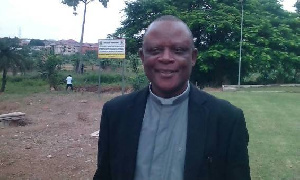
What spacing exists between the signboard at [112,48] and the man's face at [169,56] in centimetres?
1141

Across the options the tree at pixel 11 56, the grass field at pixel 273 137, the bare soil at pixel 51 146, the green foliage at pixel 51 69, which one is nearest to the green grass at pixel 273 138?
the grass field at pixel 273 137

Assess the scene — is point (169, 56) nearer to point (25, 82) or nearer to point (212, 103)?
point (212, 103)

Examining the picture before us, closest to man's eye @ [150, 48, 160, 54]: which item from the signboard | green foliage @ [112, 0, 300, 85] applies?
the signboard

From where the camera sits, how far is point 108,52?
13.4 metres

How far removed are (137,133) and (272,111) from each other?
1146cm

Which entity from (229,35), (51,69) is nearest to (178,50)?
(51,69)

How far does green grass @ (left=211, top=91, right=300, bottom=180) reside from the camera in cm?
594

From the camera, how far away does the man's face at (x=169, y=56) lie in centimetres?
176

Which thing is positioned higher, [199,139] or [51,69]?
[199,139]

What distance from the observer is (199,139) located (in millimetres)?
1648

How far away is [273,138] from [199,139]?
7.19 m

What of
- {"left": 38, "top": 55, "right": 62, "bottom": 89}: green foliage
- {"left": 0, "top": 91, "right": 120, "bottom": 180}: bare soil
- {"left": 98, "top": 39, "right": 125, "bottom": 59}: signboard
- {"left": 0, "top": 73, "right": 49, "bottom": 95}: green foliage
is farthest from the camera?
{"left": 0, "top": 73, "right": 49, "bottom": 95}: green foliage

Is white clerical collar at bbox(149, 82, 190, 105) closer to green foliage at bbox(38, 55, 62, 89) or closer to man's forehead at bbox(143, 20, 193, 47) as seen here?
man's forehead at bbox(143, 20, 193, 47)

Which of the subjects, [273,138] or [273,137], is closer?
[273,138]
